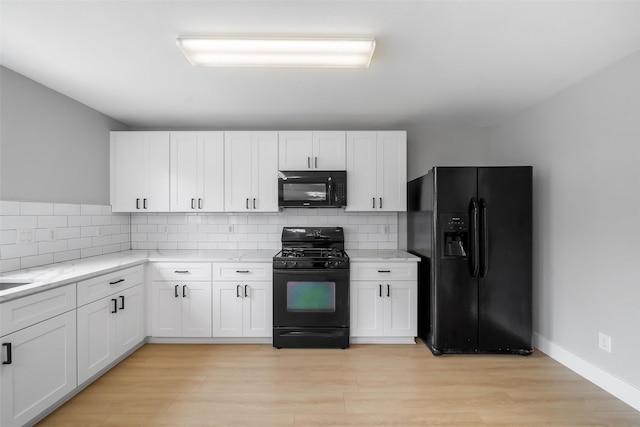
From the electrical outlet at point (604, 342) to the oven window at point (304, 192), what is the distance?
8.64ft

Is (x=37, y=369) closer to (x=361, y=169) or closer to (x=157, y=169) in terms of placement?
(x=157, y=169)

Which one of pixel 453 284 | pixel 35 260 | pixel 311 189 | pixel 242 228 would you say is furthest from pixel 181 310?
pixel 453 284

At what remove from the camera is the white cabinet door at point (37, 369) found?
1.72 m

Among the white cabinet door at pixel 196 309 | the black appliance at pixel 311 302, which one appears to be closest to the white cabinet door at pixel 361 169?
the black appliance at pixel 311 302

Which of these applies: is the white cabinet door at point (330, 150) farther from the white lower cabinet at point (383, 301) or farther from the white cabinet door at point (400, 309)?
the white cabinet door at point (400, 309)

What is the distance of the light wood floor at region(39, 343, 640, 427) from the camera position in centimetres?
203

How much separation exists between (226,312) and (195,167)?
5.45ft

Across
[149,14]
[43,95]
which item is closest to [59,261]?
[43,95]

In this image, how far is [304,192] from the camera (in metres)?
3.46

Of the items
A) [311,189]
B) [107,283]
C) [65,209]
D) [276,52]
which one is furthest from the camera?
[311,189]

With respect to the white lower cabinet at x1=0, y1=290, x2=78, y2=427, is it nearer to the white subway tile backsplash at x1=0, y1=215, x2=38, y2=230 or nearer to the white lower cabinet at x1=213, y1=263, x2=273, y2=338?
the white subway tile backsplash at x1=0, y1=215, x2=38, y2=230

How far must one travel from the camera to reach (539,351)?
9.81ft

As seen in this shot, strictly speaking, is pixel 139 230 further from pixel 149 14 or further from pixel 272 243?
pixel 149 14

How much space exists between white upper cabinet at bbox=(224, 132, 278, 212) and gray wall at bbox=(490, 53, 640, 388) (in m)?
2.76
